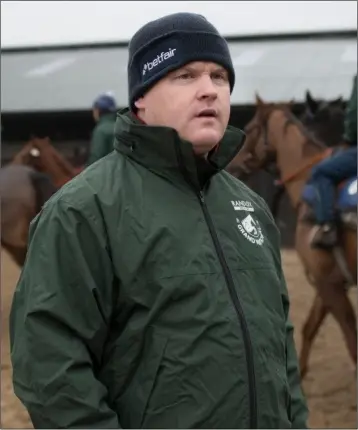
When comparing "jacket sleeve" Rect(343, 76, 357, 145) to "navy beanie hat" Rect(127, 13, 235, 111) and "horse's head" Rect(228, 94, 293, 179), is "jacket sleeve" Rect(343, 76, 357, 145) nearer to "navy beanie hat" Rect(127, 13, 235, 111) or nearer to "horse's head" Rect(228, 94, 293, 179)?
"horse's head" Rect(228, 94, 293, 179)

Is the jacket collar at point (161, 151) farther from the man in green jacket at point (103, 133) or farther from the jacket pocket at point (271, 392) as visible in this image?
the man in green jacket at point (103, 133)

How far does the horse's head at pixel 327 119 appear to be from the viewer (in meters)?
5.20

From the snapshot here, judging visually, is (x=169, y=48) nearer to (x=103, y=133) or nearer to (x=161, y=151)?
(x=161, y=151)

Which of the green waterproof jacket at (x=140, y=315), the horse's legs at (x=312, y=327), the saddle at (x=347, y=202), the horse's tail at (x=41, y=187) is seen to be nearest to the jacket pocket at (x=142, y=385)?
the green waterproof jacket at (x=140, y=315)

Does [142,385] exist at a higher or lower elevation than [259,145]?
lower

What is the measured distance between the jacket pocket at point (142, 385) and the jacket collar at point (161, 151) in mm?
271

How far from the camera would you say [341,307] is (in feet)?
12.3

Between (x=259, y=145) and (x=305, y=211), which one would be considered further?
(x=259, y=145)

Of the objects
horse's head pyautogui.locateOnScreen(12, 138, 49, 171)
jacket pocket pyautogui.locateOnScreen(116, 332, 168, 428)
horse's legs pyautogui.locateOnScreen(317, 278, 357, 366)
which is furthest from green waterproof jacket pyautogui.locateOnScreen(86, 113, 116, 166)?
jacket pocket pyautogui.locateOnScreen(116, 332, 168, 428)

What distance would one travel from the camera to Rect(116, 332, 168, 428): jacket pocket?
3.48ft

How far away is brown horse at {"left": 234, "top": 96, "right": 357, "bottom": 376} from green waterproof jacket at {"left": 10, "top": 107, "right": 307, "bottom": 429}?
252 centimetres

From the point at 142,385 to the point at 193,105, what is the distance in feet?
1.48

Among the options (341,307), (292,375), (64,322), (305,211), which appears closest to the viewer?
(64,322)

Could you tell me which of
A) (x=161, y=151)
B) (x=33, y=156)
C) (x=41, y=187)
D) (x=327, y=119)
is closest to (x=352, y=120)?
(x=327, y=119)
